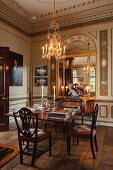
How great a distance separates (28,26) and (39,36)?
484 millimetres

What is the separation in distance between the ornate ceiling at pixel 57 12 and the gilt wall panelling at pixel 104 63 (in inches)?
18.6

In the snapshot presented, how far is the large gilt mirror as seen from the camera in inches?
200

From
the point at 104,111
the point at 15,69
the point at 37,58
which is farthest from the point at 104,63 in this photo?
the point at 15,69

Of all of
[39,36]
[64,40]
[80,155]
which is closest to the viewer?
[80,155]

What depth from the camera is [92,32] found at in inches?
200

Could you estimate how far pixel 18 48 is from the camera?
543 centimetres

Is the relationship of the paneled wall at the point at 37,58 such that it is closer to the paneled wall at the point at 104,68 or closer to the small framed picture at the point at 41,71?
the paneled wall at the point at 104,68

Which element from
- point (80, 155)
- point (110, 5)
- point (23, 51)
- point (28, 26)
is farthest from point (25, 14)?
point (80, 155)

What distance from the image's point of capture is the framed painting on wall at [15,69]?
506cm

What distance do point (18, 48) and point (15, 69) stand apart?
2.30 ft

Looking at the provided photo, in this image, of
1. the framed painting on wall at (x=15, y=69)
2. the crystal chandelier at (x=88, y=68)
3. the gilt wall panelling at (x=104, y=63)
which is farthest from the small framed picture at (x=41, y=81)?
the gilt wall panelling at (x=104, y=63)

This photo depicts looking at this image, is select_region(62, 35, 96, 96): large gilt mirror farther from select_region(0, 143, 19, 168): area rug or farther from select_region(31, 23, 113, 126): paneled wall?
select_region(0, 143, 19, 168): area rug

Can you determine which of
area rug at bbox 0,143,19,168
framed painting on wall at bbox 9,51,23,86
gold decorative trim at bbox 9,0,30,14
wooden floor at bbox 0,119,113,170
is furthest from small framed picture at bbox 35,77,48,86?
area rug at bbox 0,143,19,168

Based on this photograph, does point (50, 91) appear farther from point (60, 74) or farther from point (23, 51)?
point (23, 51)
